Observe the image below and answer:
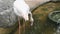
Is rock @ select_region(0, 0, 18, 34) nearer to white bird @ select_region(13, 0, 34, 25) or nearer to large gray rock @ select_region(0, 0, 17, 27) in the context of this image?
large gray rock @ select_region(0, 0, 17, 27)

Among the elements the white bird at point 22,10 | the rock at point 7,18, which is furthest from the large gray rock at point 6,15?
the white bird at point 22,10

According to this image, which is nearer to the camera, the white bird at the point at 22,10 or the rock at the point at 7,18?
the white bird at the point at 22,10

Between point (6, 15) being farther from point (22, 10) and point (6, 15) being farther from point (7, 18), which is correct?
point (22, 10)

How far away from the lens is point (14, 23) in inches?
47.7

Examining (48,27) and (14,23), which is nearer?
(48,27)

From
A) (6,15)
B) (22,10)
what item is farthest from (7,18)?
(22,10)

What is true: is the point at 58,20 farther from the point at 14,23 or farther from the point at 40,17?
the point at 14,23

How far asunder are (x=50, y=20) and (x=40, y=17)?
→ 0.16 m

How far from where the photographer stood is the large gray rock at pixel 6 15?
1211 mm

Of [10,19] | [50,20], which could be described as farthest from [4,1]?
[50,20]

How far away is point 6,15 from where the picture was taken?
126 centimetres

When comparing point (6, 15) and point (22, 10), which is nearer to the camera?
point (22, 10)

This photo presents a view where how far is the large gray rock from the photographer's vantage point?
1.21m

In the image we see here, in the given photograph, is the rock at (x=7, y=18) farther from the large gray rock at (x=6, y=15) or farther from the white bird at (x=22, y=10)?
the white bird at (x=22, y=10)
